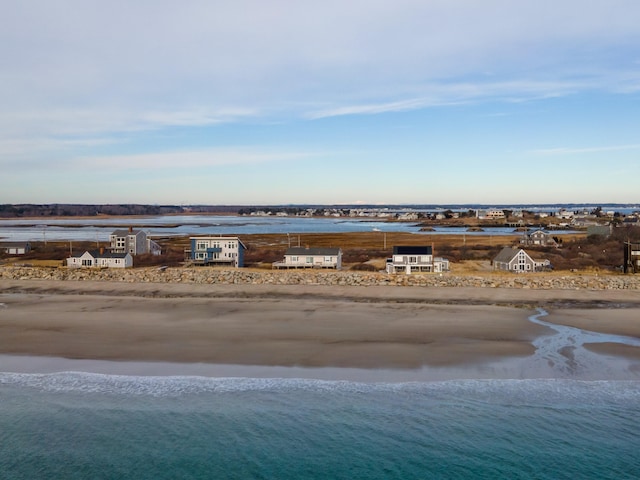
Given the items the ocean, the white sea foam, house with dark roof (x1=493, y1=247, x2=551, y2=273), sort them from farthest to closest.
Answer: house with dark roof (x1=493, y1=247, x2=551, y2=273), the white sea foam, the ocean

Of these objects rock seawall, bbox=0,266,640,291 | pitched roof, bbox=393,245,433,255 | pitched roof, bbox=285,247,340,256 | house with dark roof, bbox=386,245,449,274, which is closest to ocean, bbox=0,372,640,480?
rock seawall, bbox=0,266,640,291

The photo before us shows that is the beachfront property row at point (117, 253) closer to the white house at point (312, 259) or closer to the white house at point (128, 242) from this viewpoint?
the white house at point (128, 242)

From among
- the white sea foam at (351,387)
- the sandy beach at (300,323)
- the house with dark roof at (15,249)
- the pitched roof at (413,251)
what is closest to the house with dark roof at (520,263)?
the pitched roof at (413,251)

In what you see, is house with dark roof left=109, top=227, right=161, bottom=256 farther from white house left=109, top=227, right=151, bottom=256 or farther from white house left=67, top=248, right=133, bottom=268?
white house left=67, top=248, right=133, bottom=268

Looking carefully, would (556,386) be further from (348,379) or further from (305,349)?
(305,349)

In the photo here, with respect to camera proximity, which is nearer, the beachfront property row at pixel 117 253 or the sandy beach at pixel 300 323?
the sandy beach at pixel 300 323

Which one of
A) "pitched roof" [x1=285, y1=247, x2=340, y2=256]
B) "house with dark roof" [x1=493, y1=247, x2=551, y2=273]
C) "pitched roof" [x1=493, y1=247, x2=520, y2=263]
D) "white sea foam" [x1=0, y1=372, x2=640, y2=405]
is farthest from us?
"pitched roof" [x1=285, y1=247, x2=340, y2=256]

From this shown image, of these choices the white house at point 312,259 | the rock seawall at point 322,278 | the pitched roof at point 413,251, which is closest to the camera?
the rock seawall at point 322,278
